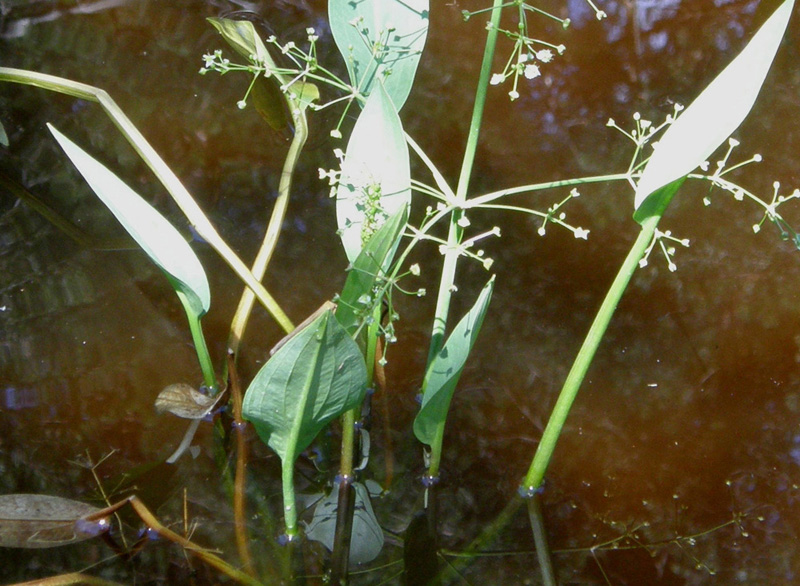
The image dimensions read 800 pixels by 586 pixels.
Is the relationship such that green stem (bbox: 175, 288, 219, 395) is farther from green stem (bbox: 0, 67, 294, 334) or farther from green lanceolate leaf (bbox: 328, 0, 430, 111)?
green lanceolate leaf (bbox: 328, 0, 430, 111)

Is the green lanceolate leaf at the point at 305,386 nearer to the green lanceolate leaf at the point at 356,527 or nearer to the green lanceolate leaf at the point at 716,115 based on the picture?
the green lanceolate leaf at the point at 356,527

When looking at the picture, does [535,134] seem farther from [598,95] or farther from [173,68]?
[173,68]

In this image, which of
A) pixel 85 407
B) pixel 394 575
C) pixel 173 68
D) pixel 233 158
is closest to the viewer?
pixel 394 575

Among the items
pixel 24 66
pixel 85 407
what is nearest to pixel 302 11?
pixel 24 66

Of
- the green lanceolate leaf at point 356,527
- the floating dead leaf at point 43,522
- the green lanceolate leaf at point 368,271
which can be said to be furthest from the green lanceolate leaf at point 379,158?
the floating dead leaf at point 43,522

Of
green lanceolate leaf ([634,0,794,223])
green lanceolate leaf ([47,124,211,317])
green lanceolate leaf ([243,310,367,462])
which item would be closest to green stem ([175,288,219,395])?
green lanceolate leaf ([47,124,211,317])

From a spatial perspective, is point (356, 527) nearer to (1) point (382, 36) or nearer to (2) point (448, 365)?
(2) point (448, 365)
